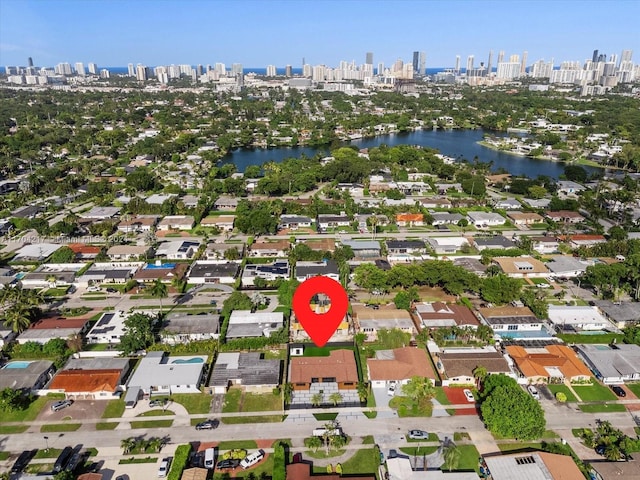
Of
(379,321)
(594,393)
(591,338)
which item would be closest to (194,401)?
(379,321)

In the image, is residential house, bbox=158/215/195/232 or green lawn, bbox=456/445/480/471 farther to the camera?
residential house, bbox=158/215/195/232

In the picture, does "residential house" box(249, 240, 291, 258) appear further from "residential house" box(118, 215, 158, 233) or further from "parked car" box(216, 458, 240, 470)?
"parked car" box(216, 458, 240, 470)

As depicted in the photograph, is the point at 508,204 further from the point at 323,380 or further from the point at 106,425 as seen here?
the point at 106,425

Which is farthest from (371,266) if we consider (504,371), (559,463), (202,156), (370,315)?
(202,156)

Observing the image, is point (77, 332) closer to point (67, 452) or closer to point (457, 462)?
point (67, 452)

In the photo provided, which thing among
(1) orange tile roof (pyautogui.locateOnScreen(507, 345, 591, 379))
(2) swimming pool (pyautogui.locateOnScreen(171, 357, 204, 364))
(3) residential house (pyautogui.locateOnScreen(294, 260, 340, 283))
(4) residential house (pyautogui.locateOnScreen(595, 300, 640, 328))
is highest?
(3) residential house (pyautogui.locateOnScreen(294, 260, 340, 283))

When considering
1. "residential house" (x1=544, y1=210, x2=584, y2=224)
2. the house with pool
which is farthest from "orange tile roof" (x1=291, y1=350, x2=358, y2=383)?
"residential house" (x1=544, y1=210, x2=584, y2=224)

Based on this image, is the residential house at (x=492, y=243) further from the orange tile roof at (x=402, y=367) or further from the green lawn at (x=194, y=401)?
the green lawn at (x=194, y=401)
